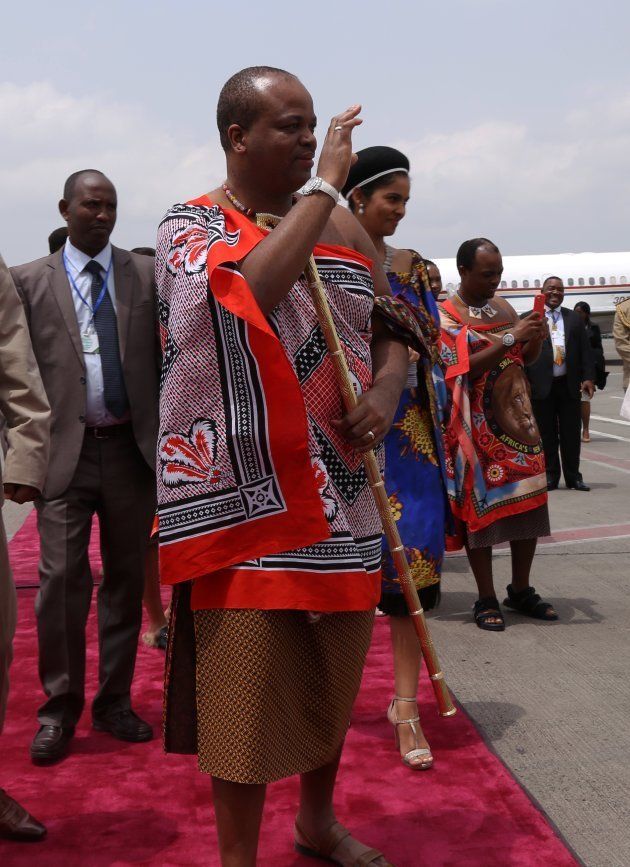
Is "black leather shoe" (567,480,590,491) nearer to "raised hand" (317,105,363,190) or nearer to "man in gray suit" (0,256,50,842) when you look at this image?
"man in gray suit" (0,256,50,842)

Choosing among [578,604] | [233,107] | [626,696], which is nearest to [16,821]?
[233,107]

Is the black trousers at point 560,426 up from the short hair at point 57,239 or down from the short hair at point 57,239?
down

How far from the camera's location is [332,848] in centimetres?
302

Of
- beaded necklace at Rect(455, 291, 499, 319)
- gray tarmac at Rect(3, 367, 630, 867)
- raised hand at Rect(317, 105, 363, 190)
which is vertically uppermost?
raised hand at Rect(317, 105, 363, 190)

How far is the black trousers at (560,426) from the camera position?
10.5 m

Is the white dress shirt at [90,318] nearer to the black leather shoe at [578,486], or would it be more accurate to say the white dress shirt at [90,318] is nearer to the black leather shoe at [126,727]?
the black leather shoe at [126,727]

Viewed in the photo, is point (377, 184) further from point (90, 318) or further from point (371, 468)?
point (371, 468)

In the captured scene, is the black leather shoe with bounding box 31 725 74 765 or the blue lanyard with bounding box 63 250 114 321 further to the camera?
the blue lanyard with bounding box 63 250 114 321

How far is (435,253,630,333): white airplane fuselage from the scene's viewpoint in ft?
118

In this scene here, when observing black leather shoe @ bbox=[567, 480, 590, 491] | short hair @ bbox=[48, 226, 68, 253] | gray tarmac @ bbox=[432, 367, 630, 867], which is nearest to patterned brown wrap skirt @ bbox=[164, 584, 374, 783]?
→ gray tarmac @ bbox=[432, 367, 630, 867]

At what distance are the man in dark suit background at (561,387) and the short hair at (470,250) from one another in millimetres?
4759

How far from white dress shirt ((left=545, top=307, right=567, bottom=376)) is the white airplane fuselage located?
24809 millimetres

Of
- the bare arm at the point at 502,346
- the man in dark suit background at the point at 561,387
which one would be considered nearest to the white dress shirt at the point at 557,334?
the man in dark suit background at the point at 561,387

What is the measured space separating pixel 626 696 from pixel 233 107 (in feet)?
9.88
